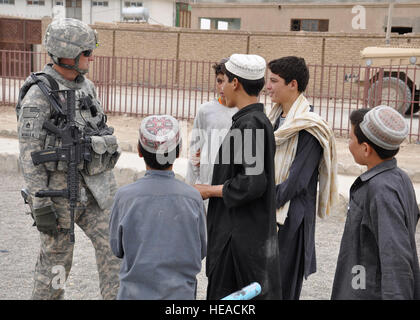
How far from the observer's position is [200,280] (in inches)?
185

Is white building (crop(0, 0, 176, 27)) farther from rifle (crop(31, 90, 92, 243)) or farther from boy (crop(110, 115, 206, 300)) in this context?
boy (crop(110, 115, 206, 300))

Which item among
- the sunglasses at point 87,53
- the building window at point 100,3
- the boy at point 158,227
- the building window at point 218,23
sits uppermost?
the building window at point 100,3

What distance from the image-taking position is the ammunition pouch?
3.49m

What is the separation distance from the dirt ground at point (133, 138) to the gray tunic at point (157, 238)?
6.82m

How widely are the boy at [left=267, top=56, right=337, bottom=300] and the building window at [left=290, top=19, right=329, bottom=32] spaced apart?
2734 centimetres

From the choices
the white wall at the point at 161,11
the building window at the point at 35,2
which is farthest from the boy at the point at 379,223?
the building window at the point at 35,2

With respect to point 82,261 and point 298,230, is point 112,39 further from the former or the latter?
point 298,230

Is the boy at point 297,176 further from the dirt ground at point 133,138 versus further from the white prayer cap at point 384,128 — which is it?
the dirt ground at point 133,138

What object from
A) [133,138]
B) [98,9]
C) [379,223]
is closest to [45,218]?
[379,223]

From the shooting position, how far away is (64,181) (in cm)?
349

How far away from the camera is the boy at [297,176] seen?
10.6ft

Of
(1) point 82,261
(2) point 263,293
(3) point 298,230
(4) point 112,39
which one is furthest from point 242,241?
(4) point 112,39

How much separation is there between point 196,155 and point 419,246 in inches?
120

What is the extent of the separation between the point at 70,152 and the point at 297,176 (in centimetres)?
132
